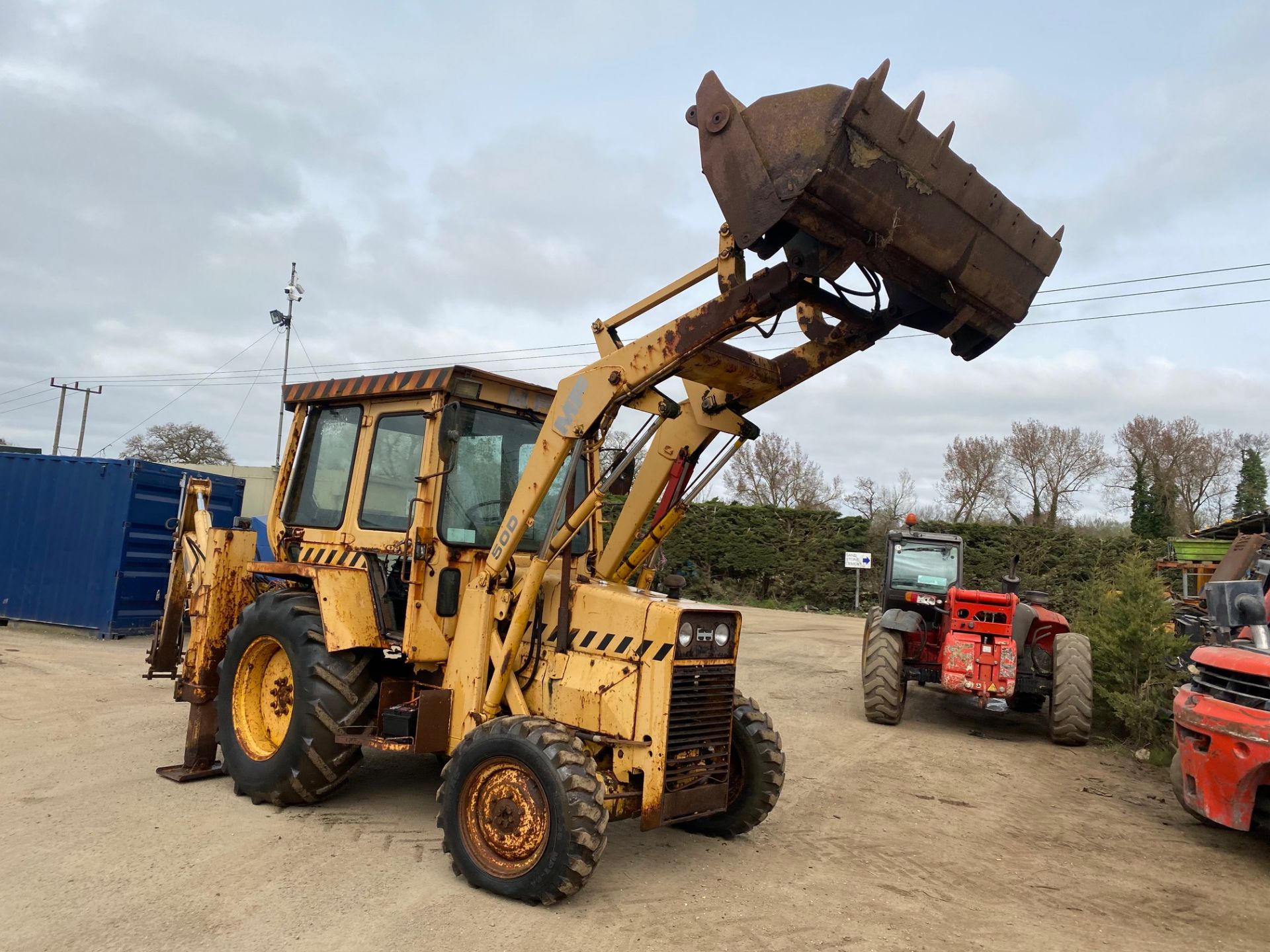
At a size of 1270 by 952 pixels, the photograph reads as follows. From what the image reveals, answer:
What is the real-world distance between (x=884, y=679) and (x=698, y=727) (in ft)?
17.2

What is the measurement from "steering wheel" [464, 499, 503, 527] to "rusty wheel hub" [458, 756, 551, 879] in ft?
4.77

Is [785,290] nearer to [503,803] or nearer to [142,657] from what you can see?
[503,803]

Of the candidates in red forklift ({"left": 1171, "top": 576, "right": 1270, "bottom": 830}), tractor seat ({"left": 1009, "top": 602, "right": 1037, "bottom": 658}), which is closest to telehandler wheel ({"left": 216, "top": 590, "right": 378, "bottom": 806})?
red forklift ({"left": 1171, "top": 576, "right": 1270, "bottom": 830})

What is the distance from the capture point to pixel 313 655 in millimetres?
4961

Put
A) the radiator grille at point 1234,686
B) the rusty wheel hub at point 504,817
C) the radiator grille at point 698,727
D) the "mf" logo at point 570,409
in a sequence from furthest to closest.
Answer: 1. the radiator grille at point 1234,686
2. the "mf" logo at point 570,409
3. the radiator grille at point 698,727
4. the rusty wheel hub at point 504,817

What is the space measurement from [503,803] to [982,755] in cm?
559

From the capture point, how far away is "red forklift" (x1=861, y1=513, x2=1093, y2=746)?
8.57 m

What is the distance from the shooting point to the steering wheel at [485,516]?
512 centimetres

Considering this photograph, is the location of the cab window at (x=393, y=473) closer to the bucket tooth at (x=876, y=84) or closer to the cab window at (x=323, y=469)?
the cab window at (x=323, y=469)

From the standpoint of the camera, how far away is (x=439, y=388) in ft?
16.5

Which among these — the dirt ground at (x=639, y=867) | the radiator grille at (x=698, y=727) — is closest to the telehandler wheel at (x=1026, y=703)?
the dirt ground at (x=639, y=867)

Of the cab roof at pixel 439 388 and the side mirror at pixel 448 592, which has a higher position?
the cab roof at pixel 439 388

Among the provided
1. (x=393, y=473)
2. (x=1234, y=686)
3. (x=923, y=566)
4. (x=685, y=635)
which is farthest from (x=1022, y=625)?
(x=393, y=473)

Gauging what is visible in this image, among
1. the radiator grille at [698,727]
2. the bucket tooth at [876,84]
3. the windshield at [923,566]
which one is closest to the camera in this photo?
the bucket tooth at [876,84]
